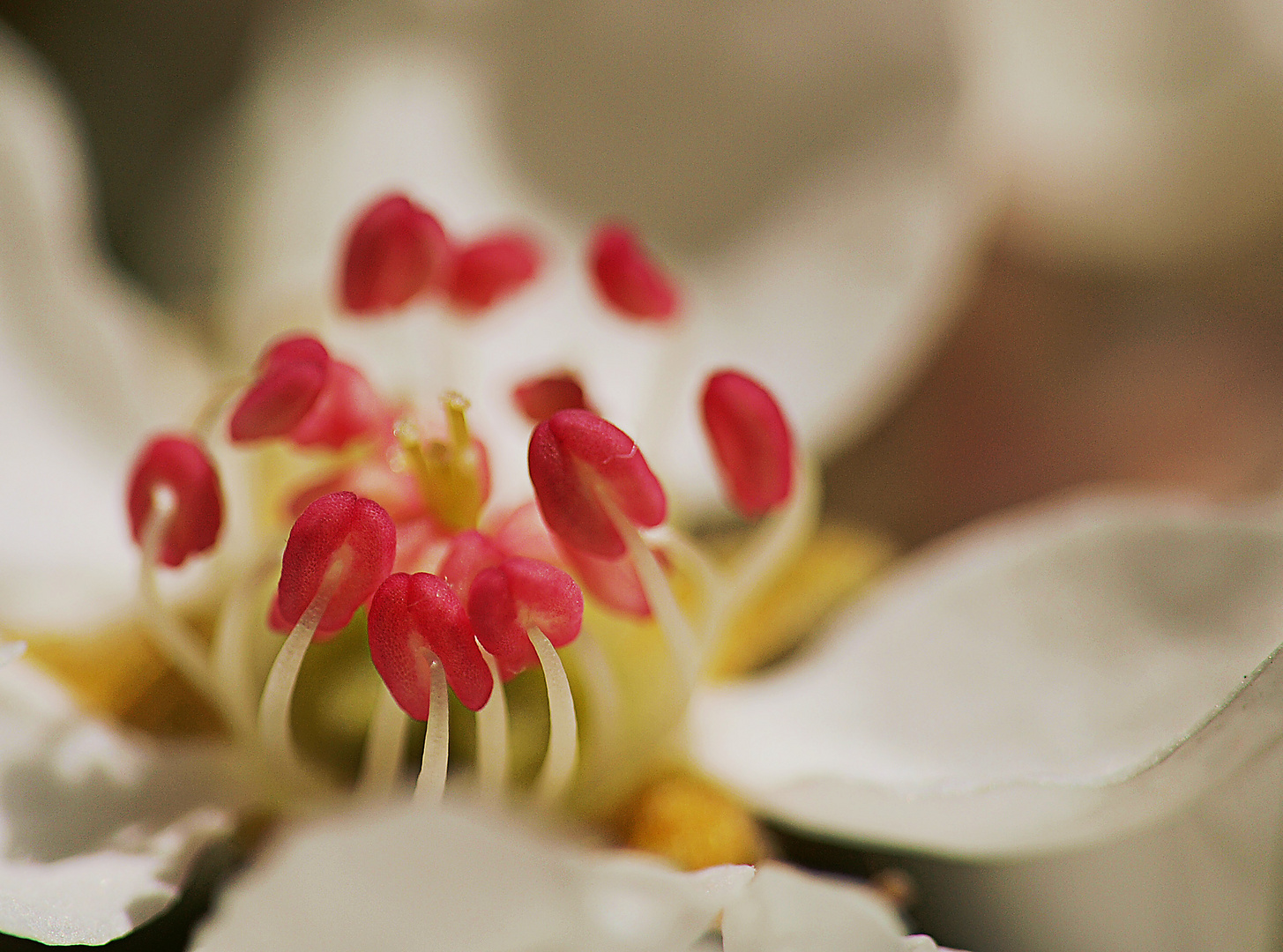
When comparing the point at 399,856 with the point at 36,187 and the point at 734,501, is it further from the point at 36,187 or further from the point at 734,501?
the point at 36,187

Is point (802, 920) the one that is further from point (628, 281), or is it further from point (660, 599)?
point (628, 281)

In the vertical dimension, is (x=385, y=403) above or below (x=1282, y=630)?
above

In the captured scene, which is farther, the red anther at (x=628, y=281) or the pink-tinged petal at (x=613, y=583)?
the red anther at (x=628, y=281)

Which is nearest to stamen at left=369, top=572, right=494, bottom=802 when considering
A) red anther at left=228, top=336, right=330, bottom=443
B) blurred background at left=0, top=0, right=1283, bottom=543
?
red anther at left=228, top=336, right=330, bottom=443

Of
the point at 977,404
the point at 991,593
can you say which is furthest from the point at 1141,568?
the point at 977,404

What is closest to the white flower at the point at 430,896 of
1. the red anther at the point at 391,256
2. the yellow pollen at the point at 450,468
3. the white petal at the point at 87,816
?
the white petal at the point at 87,816

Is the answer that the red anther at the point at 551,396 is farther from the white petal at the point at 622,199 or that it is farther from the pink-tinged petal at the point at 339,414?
the white petal at the point at 622,199
